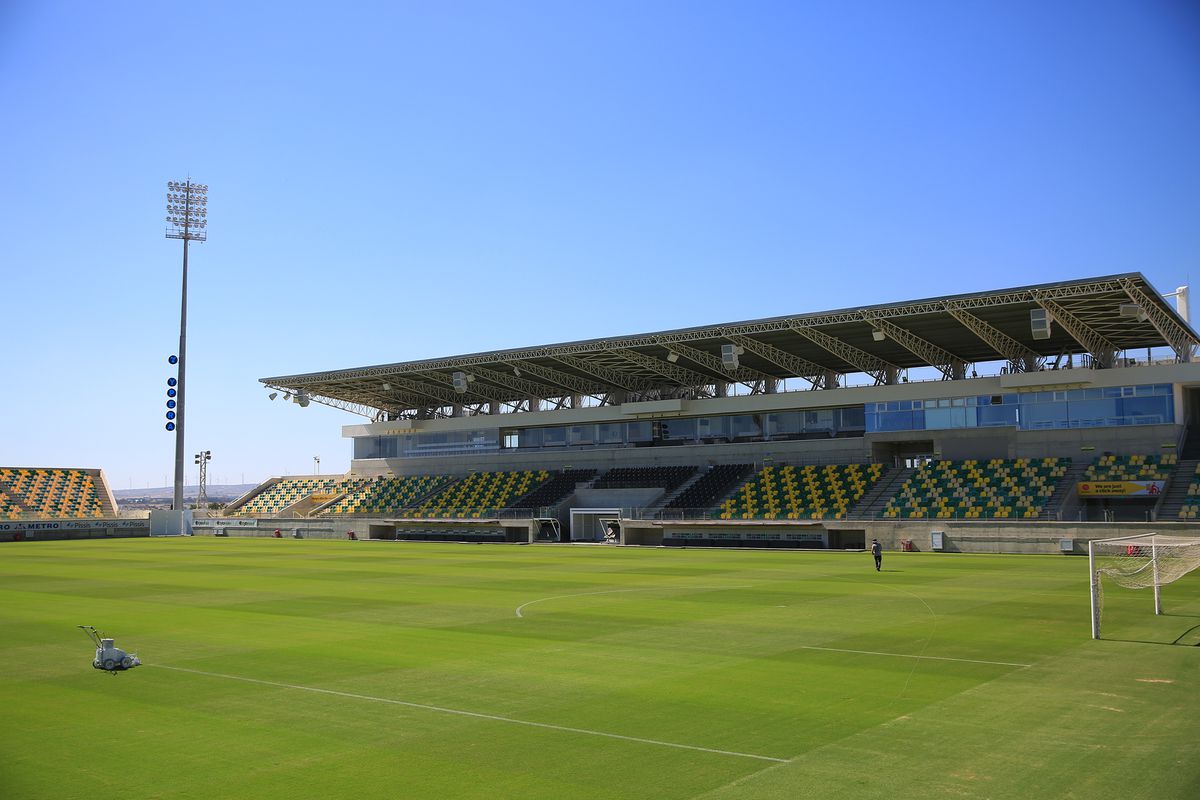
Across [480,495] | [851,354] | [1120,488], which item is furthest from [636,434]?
[1120,488]

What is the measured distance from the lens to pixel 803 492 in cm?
6334

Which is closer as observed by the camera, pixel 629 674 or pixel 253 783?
pixel 253 783

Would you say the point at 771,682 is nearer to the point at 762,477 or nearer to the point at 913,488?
the point at 913,488

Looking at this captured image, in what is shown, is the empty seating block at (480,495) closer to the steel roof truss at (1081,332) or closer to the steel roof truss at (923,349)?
the steel roof truss at (923,349)

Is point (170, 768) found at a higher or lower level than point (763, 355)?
lower

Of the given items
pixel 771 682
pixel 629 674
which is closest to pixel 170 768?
pixel 629 674

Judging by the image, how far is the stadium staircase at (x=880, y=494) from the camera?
188 feet

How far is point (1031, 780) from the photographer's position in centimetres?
1027

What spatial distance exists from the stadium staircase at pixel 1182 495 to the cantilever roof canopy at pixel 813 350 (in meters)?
7.67

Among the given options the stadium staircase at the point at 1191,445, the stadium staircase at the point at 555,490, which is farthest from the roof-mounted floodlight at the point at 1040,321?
the stadium staircase at the point at 555,490

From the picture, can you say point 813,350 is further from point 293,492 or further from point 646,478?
point 293,492

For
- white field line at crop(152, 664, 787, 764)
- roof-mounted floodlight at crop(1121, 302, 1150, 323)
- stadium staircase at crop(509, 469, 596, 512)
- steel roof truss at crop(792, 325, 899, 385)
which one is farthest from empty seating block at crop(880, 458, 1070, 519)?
white field line at crop(152, 664, 787, 764)

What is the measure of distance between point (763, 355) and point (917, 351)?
9.96 meters

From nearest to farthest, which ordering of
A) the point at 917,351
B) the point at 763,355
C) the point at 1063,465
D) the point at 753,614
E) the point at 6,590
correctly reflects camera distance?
the point at 753,614 → the point at 6,590 → the point at 1063,465 → the point at 917,351 → the point at 763,355
